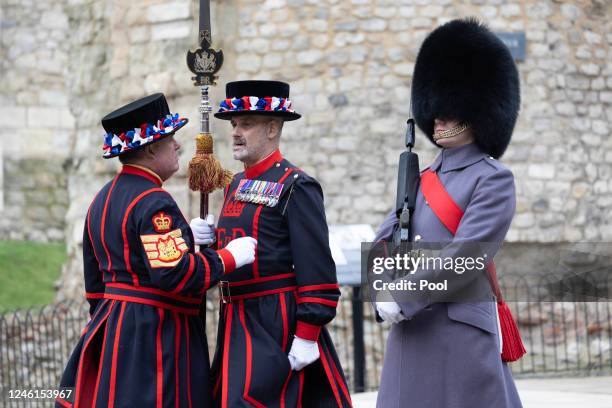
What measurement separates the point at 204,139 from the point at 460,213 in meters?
1.24

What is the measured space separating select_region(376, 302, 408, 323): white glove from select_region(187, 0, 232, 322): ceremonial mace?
2.83 ft

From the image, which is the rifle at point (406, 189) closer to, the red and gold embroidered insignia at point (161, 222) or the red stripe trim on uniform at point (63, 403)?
the red and gold embroidered insignia at point (161, 222)

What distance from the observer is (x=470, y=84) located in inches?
193

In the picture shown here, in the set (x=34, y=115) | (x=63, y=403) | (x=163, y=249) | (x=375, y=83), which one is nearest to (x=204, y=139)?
(x=163, y=249)

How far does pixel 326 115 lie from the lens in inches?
449

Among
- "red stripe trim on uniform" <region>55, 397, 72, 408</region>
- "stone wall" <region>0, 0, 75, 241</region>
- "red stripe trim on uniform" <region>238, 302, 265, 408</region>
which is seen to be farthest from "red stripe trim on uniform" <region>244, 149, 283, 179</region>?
"stone wall" <region>0, 0, 75, 241</region>

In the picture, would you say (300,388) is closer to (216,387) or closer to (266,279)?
(216,387)

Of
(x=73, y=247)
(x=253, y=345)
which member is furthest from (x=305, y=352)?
(x=73, y=247)

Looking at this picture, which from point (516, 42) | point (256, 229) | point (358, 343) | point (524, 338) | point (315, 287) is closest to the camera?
point (315, 287)

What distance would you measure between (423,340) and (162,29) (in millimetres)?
7469

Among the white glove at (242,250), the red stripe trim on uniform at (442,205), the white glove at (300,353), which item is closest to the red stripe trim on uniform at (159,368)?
the white glove at (242,250)

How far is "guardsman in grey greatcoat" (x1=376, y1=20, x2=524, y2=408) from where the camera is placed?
4637 mm

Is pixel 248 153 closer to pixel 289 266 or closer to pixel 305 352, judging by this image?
pixel 289 266

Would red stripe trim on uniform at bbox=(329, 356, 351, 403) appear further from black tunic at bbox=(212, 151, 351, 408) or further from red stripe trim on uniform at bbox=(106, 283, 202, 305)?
red stripe trim on uniform at bbox=(106, 283, 202, 305)
